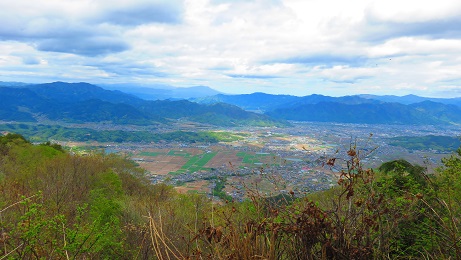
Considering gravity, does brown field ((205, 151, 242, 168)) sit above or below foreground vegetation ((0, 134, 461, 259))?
below

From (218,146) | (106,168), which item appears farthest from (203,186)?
(218,146)

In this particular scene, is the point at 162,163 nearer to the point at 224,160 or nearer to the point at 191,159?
the point at 191,159

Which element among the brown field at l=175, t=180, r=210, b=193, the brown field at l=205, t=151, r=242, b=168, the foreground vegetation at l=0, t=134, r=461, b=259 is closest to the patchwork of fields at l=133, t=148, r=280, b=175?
the brown field at l=205, t=151, r=242, b=168

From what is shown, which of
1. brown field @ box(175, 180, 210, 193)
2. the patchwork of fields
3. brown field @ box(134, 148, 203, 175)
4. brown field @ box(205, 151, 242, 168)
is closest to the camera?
brown field @ box(175, 180, 210, 193)

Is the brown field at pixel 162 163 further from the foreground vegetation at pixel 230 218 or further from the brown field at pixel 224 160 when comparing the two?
the foreground vegetation at pixel 230 218

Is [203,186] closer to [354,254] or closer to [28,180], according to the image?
[28,180]

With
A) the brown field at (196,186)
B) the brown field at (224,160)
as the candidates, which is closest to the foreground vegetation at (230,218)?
the brown field at (196,186)

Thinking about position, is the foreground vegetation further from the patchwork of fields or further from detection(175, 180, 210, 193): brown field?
the patchwork of fields

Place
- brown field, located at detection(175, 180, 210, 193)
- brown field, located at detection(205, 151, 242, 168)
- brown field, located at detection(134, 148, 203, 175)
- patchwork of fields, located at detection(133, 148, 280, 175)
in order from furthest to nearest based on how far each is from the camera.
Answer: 1. brown field, located at detection(205, 151, 242, 168)
2. patchwork of fields, located at detection(133, 148, 280, 175)
3. brown field, located at detection(134, 148, 203, 175)
4. brown field, located at detection(175, 180, 210, 193)
